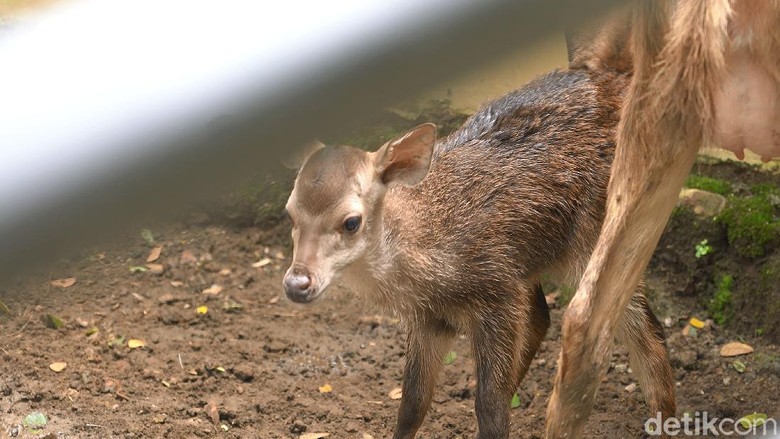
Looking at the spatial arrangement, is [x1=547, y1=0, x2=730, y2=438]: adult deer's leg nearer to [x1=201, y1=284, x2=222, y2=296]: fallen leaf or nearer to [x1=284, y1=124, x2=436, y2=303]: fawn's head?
[x1=284, y1=124, x2=436, y2=303]: fawn's head

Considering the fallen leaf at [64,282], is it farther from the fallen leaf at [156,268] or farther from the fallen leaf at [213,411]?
the fallen leaf at [213,411]

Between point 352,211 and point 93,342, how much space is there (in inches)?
83.7

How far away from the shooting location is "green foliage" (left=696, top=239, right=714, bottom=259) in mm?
6133

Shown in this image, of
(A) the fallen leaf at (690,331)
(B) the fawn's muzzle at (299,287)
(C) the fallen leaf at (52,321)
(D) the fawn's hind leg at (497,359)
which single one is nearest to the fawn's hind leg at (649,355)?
(D) the fawn's hind leg at (497,359)

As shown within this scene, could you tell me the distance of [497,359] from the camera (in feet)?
16.6

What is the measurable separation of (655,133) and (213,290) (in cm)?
380

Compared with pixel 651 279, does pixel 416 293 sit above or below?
above

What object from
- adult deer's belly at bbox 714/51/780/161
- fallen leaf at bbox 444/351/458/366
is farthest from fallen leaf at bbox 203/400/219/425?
adult deer's belly at bbox 714/51/780/161

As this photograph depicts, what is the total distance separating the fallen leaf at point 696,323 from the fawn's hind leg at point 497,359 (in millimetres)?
1490

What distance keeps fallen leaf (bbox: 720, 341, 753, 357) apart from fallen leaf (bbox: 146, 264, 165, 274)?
3543 millimetres

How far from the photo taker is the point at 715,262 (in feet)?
20.1

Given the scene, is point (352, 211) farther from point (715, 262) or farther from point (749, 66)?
point (715, 262)

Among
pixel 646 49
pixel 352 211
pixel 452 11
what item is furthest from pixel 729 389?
pixel 452 11

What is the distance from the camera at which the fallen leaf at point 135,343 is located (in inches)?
239
